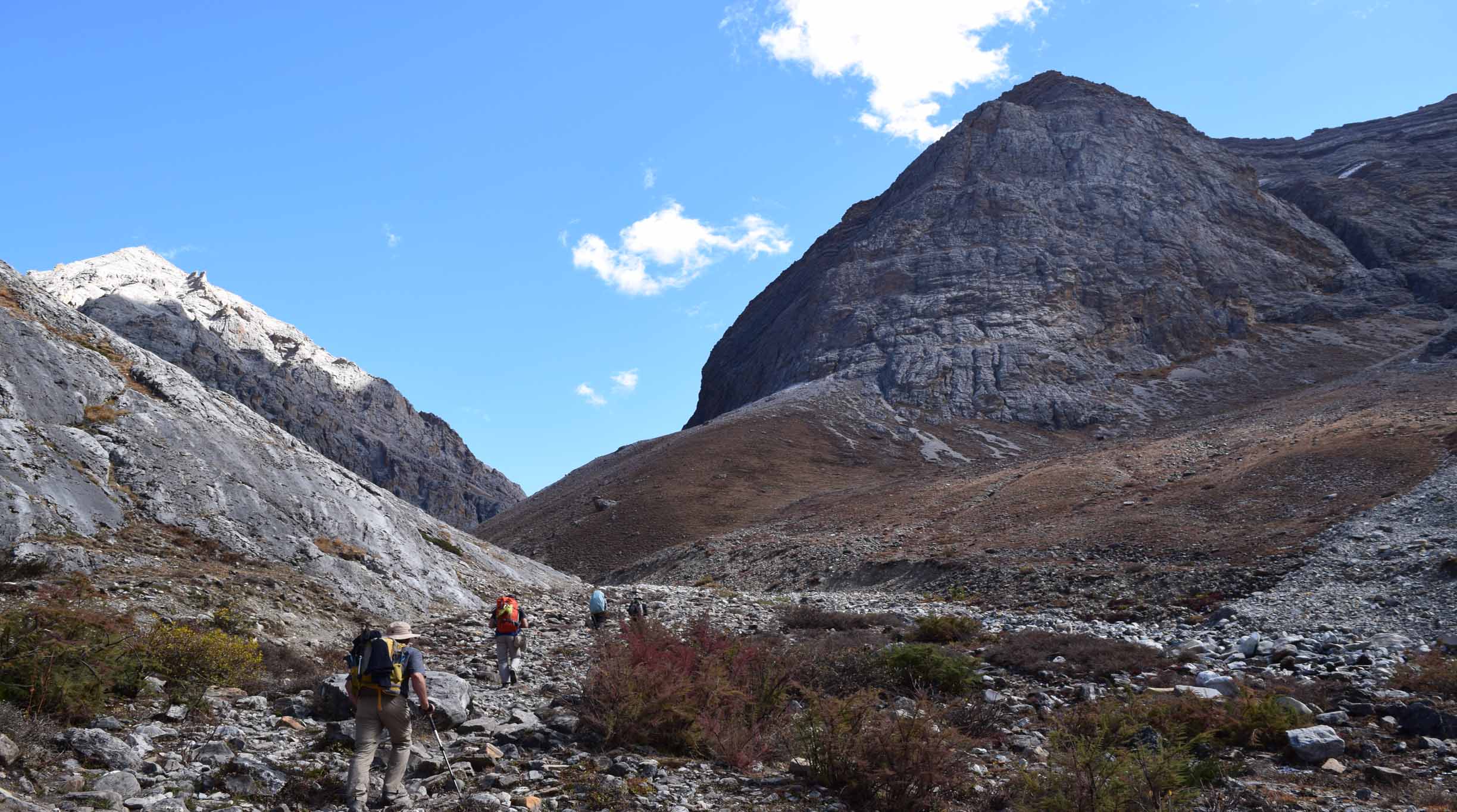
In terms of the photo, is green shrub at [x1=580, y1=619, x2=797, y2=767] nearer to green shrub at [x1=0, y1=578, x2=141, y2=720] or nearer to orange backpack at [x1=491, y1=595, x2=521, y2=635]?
orange backpack at [x1=491, y1=595, x2=521, y2=635]

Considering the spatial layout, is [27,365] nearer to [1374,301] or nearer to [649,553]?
[649,553]

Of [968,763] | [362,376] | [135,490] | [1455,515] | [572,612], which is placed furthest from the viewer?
[362,376]

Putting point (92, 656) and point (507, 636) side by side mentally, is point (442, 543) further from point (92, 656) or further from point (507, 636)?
point (92, 656)

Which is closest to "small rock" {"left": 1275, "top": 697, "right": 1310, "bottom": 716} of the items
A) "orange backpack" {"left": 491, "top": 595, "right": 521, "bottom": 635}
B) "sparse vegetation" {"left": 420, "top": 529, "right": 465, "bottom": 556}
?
"orange backpack" {"left": 491, "top": 595, "right": 521, "bottom": 635}

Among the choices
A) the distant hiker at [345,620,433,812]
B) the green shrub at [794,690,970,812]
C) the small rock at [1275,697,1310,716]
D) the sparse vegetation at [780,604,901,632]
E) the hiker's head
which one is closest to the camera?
the distant hiker at [345,620,433,812]

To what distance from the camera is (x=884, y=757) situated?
8586 mm

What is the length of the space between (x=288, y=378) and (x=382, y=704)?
151225 millimetres

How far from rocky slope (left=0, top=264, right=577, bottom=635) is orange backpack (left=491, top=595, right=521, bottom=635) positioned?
424cm

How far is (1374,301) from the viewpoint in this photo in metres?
102

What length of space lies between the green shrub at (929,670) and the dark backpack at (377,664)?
794 centimetres

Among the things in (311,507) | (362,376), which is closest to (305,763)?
(311,507)

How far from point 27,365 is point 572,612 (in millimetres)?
13476

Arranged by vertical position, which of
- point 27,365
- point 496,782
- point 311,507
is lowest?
point 496,782

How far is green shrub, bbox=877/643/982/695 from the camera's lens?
13.6 metres
